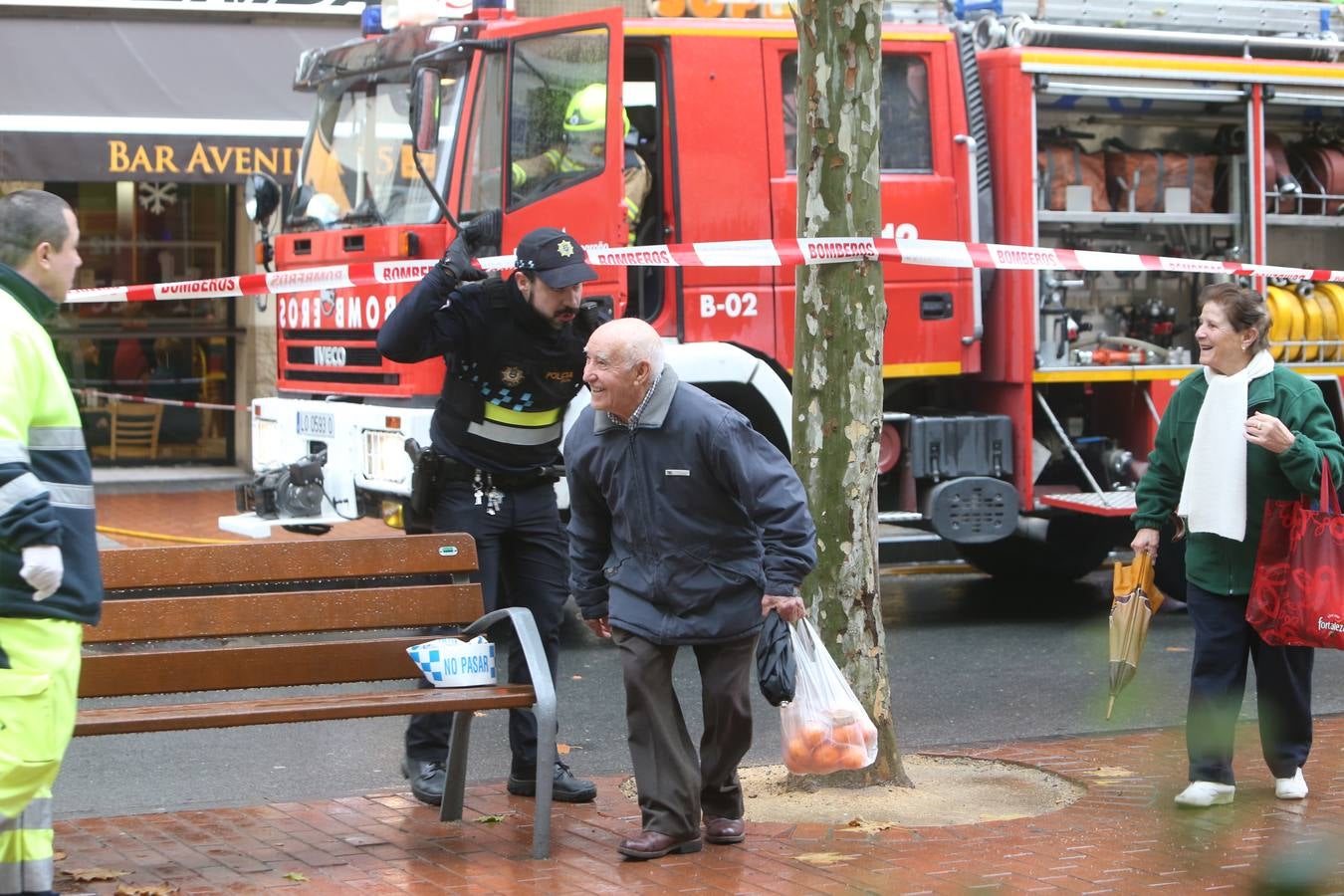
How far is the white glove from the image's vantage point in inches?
149

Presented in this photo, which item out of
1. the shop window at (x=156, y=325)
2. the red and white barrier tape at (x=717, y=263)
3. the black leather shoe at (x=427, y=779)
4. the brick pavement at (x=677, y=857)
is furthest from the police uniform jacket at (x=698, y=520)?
the shop window at (x=156, y=325)

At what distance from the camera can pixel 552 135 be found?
901cm

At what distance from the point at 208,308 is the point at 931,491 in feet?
29.0

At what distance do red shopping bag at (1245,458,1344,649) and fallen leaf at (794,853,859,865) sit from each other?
60.4 inches

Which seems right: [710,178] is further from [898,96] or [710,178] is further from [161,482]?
[161,482]

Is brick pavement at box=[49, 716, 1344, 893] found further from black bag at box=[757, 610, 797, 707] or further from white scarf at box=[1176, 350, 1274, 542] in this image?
white scarf at box=[1176, 350, 1274, 542]

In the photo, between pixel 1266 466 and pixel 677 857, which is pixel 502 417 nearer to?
pixel 677 857

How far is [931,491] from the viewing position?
985 centimetres

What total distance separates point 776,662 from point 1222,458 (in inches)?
65.6

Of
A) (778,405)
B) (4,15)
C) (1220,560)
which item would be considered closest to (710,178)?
(778,405)

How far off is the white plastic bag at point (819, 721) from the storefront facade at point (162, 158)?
31.9ft

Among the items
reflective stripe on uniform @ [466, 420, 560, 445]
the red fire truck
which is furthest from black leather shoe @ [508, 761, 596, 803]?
the red fire truck

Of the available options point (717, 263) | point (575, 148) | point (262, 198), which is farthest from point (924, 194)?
point (262, 198)

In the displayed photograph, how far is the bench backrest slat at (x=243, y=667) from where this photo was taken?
507 centimetres
